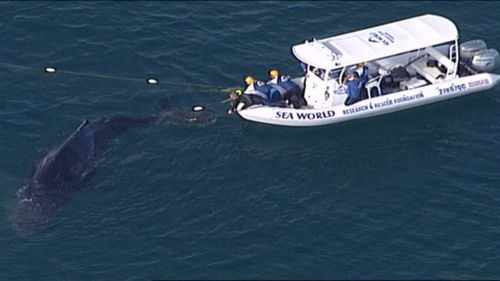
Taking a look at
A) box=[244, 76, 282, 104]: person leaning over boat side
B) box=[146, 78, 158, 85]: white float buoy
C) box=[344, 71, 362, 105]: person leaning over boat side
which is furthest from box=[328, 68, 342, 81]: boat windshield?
box=[146, 78, 158, 85]: white float buoy

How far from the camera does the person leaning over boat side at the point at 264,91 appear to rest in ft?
203

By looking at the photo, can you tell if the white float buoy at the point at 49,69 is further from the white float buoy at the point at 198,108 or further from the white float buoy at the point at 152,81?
the white float buoy at the point at 198,108

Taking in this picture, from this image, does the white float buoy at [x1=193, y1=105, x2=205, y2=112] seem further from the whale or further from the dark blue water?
the dark blue water

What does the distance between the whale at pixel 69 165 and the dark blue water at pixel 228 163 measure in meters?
0.57

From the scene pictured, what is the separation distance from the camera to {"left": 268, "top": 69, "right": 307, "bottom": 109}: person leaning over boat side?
205 feet

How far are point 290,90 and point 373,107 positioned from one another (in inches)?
188

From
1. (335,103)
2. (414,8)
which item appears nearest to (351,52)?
(335,103)

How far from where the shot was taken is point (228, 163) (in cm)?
5903

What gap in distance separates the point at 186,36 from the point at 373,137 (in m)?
14.9

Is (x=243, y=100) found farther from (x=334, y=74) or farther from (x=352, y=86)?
(x=352, y=86)

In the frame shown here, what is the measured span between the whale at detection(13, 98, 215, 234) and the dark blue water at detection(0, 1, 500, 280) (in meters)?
0.57

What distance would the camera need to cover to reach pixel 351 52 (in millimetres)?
61594

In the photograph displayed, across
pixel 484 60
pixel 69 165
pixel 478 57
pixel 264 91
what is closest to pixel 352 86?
pixel 264 91

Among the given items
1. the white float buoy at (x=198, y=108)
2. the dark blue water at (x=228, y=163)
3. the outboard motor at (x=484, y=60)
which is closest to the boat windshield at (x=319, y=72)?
the dark blue water at (x=228, y=163)
